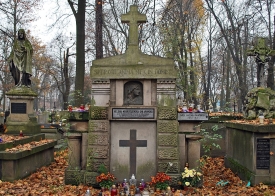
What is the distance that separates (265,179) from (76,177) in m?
4.18

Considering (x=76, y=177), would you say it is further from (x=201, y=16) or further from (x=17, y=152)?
(x=201, y=16)

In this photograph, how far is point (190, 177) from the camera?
6.72m

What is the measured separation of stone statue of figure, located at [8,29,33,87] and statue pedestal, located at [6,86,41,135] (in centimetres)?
62

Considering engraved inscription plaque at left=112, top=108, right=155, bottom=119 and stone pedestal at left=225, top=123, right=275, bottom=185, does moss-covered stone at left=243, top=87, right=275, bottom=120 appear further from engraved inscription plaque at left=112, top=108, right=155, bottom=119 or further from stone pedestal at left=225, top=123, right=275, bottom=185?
engraved inscription plaque at left=112, top=108, right=155, bottom=119

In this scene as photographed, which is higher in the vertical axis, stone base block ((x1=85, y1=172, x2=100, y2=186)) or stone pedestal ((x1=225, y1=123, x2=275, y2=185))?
stone pedestal ((x1=225, y1=123, x2=275, y2=185))

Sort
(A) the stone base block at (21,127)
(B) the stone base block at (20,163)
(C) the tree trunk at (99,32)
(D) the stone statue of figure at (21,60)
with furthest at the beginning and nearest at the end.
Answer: (C) the tree trunk at (99,32) < (D) the stone statue of figure at (21,60) < (A) the stone base block at (21,127) < (B) the stone base block at (20,163)

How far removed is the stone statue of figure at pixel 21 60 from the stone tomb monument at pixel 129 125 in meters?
5.71

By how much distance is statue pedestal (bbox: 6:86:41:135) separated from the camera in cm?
1062

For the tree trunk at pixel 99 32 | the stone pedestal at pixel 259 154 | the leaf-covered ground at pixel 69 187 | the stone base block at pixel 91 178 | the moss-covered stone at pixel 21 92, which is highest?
the tree trunk at pixel 99 32

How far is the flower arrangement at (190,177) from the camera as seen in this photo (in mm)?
6621

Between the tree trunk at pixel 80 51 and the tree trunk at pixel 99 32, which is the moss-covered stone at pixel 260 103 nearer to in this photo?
the tree trunk at pixel 80 51

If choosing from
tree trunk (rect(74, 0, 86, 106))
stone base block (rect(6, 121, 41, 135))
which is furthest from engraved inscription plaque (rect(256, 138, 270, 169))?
tree trunk (rect(74, 0, 86, 106))

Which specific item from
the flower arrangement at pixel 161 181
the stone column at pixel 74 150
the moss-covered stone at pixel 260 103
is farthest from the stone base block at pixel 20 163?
the moss-covered stone at pixel 260 103

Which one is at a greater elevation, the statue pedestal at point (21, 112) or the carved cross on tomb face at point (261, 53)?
the carved cross on tomb face at point (261, 53)
